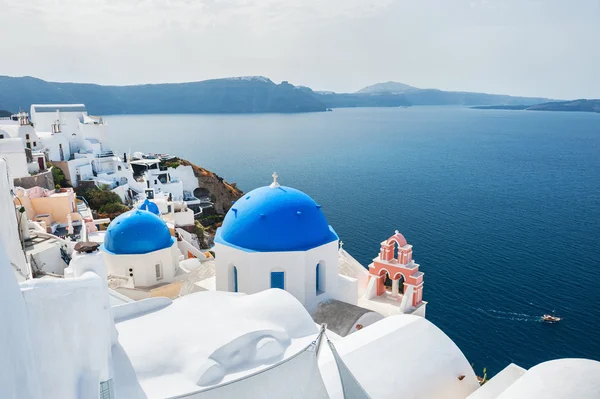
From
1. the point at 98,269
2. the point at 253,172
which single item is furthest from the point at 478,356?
the point at 253,172

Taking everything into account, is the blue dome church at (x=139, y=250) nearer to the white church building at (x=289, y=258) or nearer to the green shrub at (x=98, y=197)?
the white church building at (x=289, y=258)

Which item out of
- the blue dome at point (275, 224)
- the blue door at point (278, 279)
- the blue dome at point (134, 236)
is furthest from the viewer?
the blue dome at point (134, 236)

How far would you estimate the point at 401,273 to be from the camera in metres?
16.6

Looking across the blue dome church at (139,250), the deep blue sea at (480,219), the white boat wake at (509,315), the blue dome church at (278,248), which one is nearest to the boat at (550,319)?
the white boat wake at (509,315)

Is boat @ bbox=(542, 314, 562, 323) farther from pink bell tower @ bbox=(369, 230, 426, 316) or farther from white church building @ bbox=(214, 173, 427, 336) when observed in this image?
white church building @ bbox=(214, 173, 427, 336)

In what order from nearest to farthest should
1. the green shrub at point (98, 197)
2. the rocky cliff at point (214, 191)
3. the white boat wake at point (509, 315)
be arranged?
the white boat wake at point (509, 315)
the green shrub at point (98, 197)
the rocky cliff at point (214, 191)

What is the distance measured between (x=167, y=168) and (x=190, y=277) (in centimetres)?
3502

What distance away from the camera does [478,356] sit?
2392 cm

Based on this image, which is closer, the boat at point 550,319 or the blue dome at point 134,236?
the blue dome at point 134,236

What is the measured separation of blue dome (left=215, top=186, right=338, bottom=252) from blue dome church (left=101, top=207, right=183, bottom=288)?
4.60 meters

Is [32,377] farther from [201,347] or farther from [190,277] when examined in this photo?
[190,277]

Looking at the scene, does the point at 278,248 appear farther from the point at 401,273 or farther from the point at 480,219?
the point at 480,219

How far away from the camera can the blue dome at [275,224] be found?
14.4 m

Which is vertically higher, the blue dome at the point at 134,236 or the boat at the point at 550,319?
the blue dome at the point at 134,236
